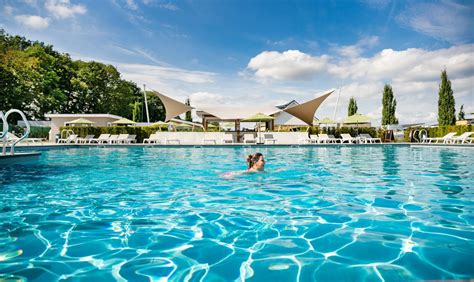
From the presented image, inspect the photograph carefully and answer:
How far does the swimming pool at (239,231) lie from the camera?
2.19m

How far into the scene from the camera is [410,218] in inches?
137

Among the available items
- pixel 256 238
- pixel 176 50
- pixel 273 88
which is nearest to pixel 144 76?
pixel 176 50

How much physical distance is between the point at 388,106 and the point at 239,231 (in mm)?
35805

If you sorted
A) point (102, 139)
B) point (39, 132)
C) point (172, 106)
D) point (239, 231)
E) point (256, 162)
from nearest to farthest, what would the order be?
point (239, 231) → point (256, 162) → point (102, 139) → point (172, 106) → point (39, 132)

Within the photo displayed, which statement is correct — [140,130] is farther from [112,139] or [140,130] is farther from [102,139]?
[102,139]

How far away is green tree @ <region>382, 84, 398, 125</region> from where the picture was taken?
33.9 m

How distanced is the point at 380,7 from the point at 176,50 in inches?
563

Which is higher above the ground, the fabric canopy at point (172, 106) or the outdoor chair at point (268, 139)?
the fabric canopy at point (172, 106)

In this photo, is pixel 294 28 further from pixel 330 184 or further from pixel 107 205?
pixel 107 205

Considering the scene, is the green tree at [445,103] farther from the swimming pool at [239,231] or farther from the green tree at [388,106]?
the swimming pool at [239,231]

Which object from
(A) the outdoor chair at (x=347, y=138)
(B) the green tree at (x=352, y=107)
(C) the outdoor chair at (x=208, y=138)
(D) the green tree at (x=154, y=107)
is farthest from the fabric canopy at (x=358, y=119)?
(D) the green tree at (x=154, y=107)

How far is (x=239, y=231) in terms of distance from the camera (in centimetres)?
307

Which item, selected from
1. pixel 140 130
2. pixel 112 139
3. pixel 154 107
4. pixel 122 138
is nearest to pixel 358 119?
pixel 140 130

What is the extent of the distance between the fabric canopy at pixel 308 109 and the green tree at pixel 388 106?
1239 centimetres
